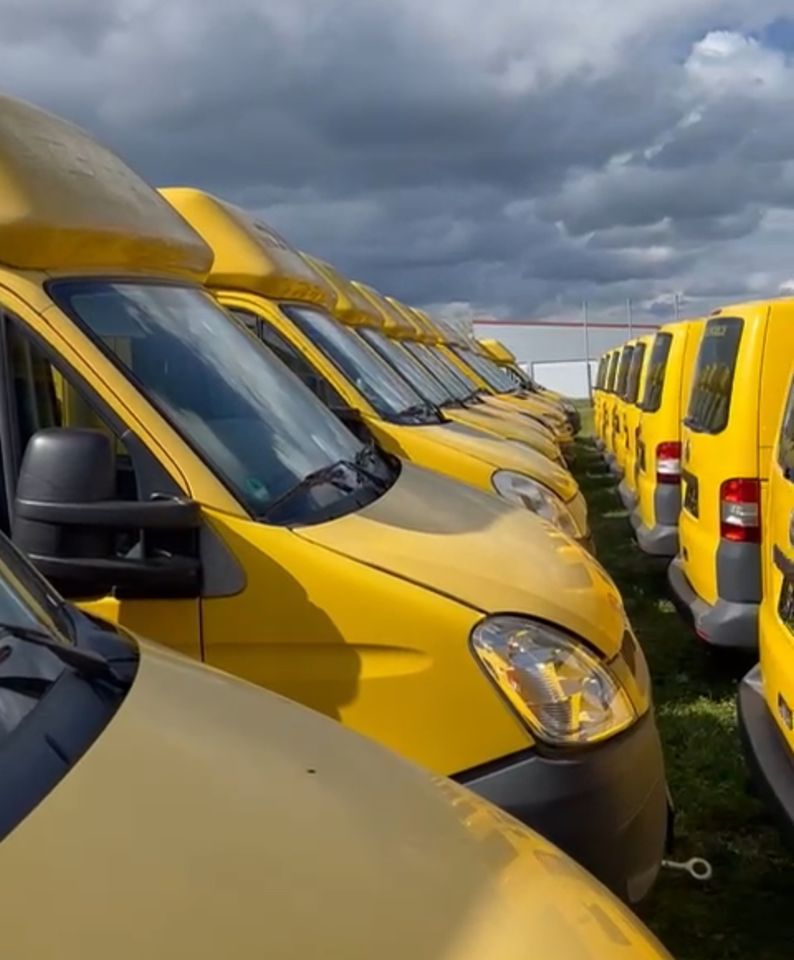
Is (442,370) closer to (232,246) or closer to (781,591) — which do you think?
(232,246)

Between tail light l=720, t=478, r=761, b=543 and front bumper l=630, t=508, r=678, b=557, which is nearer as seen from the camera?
tail light l=720, t=478, r=761, b=543

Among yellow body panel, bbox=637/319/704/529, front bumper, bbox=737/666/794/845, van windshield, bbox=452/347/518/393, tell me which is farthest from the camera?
van windshield, bbox=452/347/518/393

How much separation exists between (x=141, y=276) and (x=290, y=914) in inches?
110

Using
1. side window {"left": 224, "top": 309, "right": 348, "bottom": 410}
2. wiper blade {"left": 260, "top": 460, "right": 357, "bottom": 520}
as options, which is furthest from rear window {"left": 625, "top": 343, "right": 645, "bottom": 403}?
wiper blade {"left": 260, "top": 460, "right": 357, "bottom": 520}

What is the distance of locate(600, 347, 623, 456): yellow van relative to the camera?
64.0ft


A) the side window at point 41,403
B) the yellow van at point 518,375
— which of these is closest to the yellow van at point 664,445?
the side window at point 41,403

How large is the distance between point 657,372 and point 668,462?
6.39ft

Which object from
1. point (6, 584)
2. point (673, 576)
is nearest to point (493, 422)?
point (673, 576)

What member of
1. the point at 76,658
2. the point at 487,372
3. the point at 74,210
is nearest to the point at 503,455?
the point at 74,210

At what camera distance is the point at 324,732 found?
240 cm

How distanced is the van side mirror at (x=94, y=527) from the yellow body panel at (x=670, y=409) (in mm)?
6770

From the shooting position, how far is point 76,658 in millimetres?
2326

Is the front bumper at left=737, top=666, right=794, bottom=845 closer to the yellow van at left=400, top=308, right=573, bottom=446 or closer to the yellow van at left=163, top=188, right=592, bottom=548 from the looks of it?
the yellow van at left=163, top=188, right=592, bottom=548

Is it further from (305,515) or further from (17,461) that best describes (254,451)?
(17,461)
